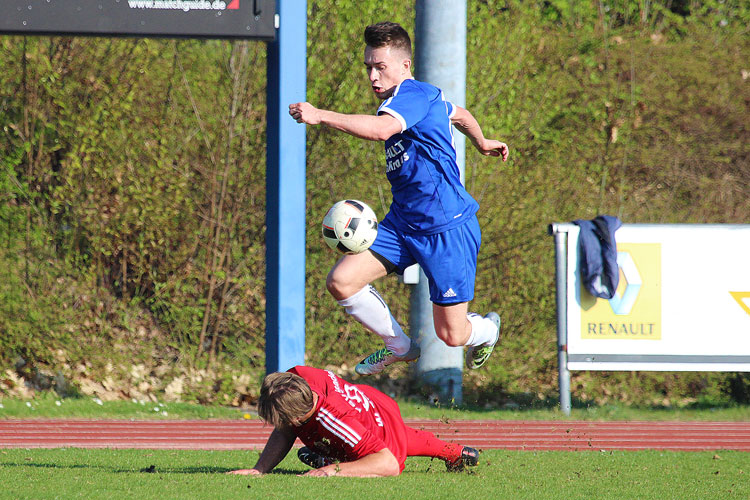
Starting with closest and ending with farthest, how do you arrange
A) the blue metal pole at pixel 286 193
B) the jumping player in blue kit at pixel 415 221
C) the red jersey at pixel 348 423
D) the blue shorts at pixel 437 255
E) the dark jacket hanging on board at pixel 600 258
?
the red jersey at pixel 348 423 → the jumping player in blue kit at pixel 415 221 → the blue shorts at pixel 437 255 → the blue metal pole at pixel 286 193 → the dark jacket hanging on board at pixel 600 258

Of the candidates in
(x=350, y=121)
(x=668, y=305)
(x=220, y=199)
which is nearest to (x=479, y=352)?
(x=350, y=121)

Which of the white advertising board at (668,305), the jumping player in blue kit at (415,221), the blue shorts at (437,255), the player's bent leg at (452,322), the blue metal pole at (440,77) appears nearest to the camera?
the jumping player in blue kit at (415,221)

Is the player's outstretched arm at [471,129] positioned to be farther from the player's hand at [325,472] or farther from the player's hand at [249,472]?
the player's hand at [249,472]

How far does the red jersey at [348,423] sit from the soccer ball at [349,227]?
75cm

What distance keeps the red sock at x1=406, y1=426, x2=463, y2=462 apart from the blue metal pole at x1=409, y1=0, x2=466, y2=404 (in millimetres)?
3014

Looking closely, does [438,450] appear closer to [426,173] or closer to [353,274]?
[353,274]

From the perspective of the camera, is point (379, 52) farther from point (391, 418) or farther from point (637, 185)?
point (637, 185)

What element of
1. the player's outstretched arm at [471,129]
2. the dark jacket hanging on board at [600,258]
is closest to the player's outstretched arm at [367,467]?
the player's outstretched arm at [471,129]

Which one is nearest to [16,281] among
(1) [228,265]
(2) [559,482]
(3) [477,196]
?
(1) [228,265]

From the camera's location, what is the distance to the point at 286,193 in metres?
6.42

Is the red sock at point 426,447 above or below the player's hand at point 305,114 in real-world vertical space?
below

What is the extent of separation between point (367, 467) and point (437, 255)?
1.32 meters

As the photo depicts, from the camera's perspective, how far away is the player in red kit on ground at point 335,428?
4.45 metres

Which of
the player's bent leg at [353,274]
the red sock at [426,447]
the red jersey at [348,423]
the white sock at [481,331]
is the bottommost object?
the red sock at [426,447]
